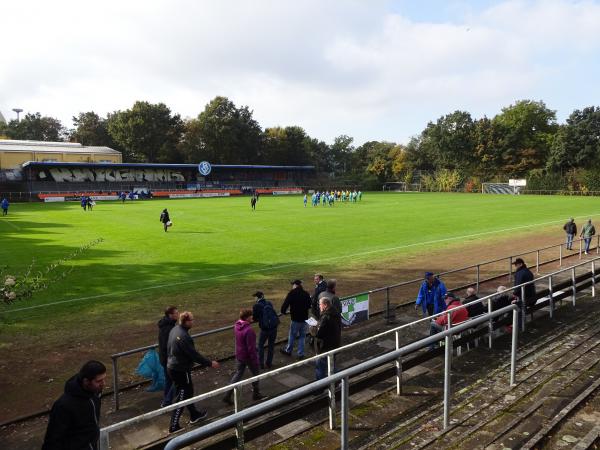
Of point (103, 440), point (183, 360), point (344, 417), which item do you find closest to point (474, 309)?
point (344, 417)

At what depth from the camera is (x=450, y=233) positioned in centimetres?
2689

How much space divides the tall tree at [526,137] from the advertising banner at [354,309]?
284 ft

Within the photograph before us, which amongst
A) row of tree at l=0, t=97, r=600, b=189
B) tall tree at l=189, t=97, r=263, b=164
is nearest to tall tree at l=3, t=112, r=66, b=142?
row of tree at l=0, t=97, r=600, b=189

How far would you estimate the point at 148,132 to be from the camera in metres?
85.1

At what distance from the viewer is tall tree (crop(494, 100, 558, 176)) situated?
8650 cm

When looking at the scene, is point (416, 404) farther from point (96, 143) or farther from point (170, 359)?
point (96, 143)

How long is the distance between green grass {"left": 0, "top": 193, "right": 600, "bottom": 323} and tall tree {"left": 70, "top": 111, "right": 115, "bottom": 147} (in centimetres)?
6574

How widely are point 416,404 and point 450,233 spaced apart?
2255cm

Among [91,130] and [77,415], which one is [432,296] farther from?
[91,130]

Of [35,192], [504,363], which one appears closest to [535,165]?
[35,192]

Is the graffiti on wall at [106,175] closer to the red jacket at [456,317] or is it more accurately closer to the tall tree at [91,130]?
the tall tree at [91,130]

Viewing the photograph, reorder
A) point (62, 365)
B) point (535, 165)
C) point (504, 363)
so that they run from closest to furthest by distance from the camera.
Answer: point (504, 363)
point (62, 365)
point (535, 165)

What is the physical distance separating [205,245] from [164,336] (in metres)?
16.3

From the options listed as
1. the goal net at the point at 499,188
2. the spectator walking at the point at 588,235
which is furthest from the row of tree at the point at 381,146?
the spectator walking at the point at 588,235
